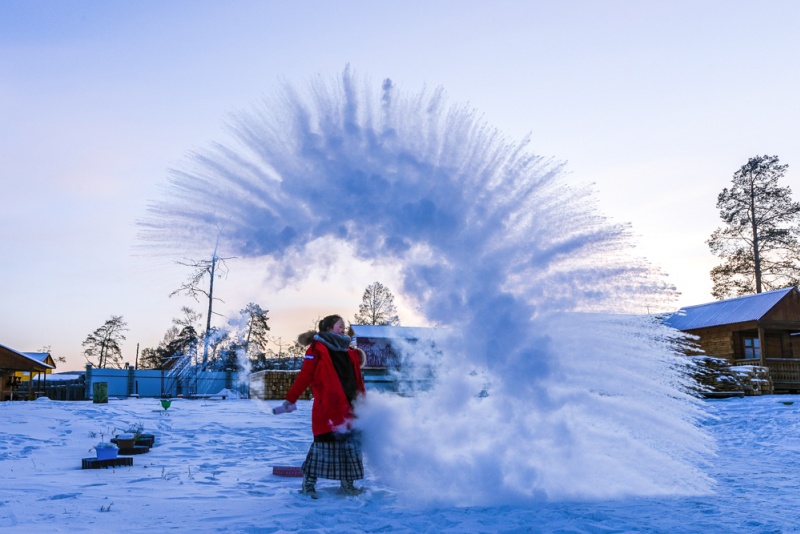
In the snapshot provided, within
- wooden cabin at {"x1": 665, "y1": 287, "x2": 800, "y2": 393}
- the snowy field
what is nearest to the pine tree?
wooden cabin at {"x1": 665, "y1": 287, "x2": 800, "y2": 393}

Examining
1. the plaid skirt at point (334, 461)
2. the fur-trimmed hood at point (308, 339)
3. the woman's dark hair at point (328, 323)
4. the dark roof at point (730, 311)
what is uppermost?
the dark roof at point (730, 311)

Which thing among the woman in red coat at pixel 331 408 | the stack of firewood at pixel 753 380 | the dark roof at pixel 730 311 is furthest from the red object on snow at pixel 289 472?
the dark roof at pixel 730 311

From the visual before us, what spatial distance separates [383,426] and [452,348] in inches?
41.5

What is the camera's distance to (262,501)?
6.04 metres

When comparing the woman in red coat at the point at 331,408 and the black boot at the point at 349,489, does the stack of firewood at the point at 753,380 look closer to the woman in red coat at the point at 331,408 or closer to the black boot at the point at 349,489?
the black boot at the point at 349,489

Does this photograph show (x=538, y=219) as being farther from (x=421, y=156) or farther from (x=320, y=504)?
(x=320, y=504)

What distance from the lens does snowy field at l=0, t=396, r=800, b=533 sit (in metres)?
4.98

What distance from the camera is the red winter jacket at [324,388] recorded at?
6.34 metres

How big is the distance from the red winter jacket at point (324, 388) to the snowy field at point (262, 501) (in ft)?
2.21

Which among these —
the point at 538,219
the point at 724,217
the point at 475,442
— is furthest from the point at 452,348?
→ the point at 724,217

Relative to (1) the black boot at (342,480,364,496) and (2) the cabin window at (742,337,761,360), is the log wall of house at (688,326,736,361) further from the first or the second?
(1) the black boot at (342,480,364,496)

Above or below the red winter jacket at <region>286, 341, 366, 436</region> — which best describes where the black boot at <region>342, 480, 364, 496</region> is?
below

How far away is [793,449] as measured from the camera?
36.0ft

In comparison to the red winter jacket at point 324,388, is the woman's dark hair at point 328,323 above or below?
above
